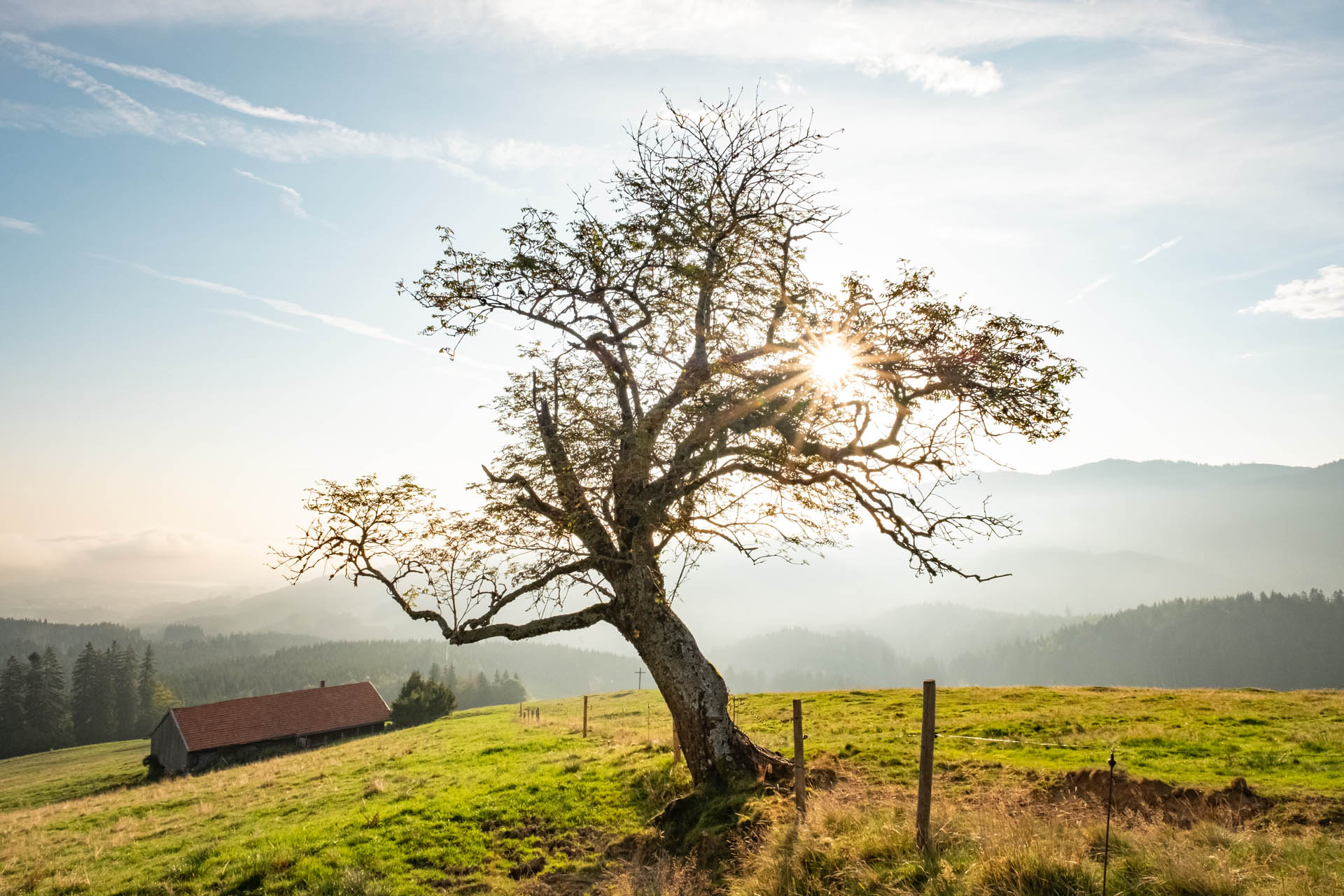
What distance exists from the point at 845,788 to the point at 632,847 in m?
4.04

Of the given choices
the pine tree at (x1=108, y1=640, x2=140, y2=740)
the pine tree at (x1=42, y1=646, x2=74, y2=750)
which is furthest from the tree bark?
the pine tree at (x1=108, y1=640, x2=140, y2=740)

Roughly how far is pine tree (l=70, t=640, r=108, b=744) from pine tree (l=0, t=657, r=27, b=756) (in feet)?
19.1

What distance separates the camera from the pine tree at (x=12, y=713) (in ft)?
287

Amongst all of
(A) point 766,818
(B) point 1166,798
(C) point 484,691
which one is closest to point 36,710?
(C) point 484,691

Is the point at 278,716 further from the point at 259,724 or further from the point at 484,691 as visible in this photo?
the point at 484,691

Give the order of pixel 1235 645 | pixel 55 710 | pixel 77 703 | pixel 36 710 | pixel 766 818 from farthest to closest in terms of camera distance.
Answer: pixel 1235 645
pixel 77 703
pixel 55 710
pixel 36 710
pixel 766 818

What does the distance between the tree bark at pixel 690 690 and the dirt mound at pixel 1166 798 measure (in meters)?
4.88

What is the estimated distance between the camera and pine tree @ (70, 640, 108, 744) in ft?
312

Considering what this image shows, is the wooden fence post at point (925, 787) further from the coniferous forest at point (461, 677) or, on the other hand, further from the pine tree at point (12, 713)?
the pine tree at point (12, 713)

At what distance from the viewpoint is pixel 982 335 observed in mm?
10477

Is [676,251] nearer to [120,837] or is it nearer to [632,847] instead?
[632,847]

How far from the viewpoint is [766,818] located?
1000 centimetres

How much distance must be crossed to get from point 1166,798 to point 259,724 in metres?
63.7

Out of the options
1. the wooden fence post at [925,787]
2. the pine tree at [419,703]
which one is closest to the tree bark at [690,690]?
the wooden fence post at [925,787]
